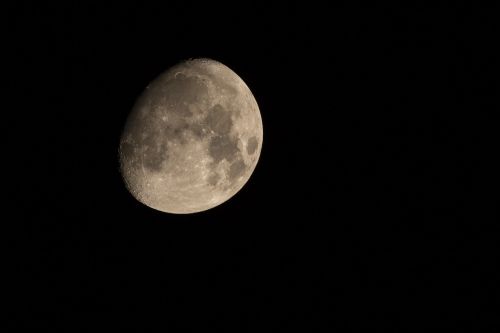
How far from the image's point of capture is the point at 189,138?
274 centimetres

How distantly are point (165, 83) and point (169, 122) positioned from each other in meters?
0.40

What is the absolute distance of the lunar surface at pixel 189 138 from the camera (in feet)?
9.04

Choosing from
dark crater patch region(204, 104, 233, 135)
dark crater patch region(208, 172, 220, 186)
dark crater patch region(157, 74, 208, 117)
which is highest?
dark crater patch region(157, 74, 208, 117)

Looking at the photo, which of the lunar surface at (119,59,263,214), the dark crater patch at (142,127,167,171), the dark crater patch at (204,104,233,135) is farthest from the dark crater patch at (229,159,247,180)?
the dark crater patch at (142,127,167,171)

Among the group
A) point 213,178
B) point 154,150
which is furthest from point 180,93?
point 213,178

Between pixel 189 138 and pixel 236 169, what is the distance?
1.81 ft

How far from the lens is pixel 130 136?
286 centimetres

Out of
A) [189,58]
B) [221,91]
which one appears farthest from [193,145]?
[189,58]

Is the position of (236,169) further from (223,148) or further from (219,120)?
(219,120)

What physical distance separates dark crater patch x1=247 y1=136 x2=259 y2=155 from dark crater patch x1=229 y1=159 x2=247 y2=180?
133 mm

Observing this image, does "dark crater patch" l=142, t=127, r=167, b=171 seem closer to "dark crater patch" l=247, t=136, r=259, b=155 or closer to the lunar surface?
the lunar surface

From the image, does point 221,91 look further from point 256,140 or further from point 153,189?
point 153,189

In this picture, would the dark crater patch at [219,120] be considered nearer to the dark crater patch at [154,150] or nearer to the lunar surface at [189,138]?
the lunar surface at [189,138]

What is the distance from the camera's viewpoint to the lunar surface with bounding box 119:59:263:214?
276 centimetres
